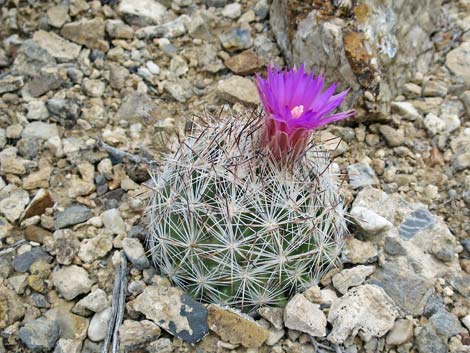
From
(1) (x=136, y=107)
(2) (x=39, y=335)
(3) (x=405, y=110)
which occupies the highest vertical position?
(3) (x=405, y=110)

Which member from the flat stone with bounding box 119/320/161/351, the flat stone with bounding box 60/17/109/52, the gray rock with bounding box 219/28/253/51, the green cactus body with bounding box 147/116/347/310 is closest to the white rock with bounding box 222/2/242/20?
the gray rock with bounding box 219/28/253/51

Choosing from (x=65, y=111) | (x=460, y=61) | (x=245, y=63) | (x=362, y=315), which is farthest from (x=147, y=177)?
(x=460, y=61)

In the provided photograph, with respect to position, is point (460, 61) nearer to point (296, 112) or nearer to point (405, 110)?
point (405, 110)

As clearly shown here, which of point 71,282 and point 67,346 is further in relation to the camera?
point 71,282

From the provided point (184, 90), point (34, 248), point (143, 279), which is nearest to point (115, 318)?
point (143, 279)

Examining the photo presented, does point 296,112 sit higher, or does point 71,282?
point 296,112

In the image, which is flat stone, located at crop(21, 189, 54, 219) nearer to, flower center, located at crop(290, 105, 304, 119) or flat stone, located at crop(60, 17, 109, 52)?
flat stone, located at crop(60, 17, 109, 52)

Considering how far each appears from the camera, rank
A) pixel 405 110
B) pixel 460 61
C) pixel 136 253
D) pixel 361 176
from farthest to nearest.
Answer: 1. pixel 460 61
2. pixel 405 110
3. pixel 361 176
4. pixel 136 253

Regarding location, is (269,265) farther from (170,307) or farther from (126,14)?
(126,14)
